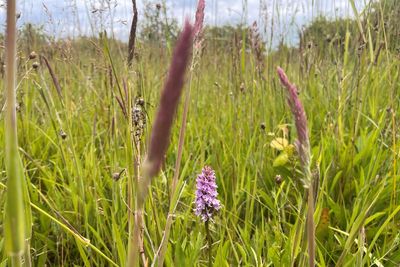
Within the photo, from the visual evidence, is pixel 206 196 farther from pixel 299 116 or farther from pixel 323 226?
pixel 299 116

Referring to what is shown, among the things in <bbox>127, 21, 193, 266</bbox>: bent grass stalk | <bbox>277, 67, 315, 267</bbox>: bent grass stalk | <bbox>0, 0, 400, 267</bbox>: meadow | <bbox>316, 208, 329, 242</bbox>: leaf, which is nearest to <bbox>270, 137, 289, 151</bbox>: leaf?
<bbox>0, 0, 400, 267</bbox>: meadow

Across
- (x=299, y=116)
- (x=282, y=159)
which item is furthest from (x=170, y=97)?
(x=282, y=159)

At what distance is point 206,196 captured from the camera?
95 cm

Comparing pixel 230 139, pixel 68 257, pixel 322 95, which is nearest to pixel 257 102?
pixel 230 139

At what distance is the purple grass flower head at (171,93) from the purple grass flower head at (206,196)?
2.38ft

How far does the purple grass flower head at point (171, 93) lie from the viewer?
7.8 inches

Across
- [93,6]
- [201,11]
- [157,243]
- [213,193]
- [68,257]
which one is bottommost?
[68,257]

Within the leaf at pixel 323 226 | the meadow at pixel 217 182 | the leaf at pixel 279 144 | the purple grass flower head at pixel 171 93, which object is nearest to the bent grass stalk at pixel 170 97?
the purple grass flower head at pixel 171 93

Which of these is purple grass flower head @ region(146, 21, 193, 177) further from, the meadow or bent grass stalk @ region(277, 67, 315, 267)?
the meadow

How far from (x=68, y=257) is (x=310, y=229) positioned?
93 centimetres

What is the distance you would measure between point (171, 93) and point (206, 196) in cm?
76

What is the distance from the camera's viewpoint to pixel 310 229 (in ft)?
1.48

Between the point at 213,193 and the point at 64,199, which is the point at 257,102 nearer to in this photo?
the point at 64,199

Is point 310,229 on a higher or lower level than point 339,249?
higher
